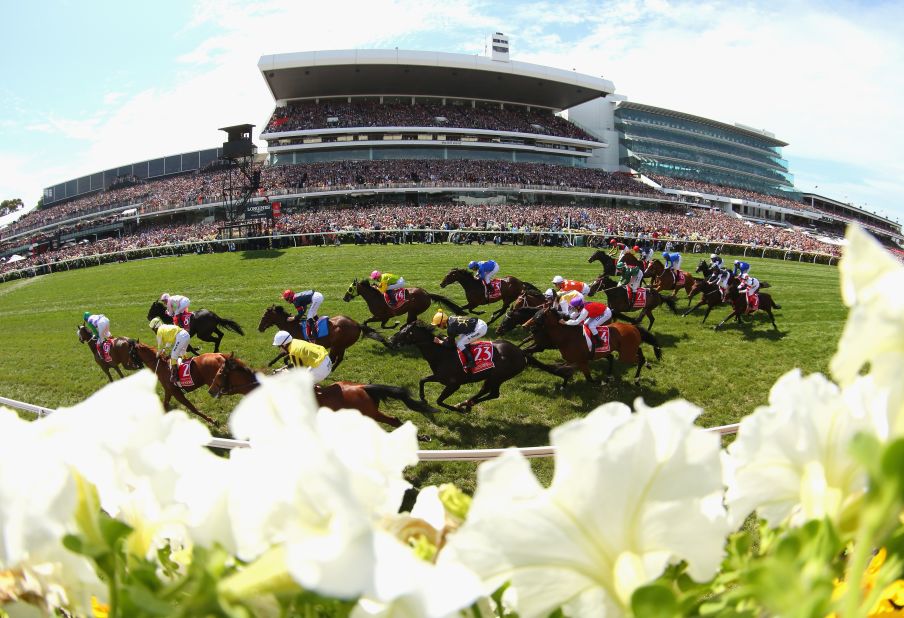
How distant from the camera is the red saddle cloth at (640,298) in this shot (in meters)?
11.2

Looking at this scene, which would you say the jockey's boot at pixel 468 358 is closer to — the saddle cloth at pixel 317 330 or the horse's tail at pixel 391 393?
the horse's tail at pixel 391 393

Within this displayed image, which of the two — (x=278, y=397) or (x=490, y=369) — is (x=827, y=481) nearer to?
(x=278, y=397)

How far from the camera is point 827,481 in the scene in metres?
0.60

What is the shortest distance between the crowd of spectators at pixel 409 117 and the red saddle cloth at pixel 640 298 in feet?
136

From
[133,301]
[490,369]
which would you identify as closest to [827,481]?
[490,369]

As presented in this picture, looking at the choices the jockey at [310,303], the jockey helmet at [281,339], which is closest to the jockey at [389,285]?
the jockey at [310,303]

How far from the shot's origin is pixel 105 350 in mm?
9172

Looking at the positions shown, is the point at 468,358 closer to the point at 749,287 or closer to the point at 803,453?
the point at 803,453

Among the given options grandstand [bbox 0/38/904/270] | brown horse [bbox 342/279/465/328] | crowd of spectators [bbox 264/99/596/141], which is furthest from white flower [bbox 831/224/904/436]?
crowd of spectators [bbox 264/99/596/141]

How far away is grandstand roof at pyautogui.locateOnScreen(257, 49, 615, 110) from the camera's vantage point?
49.2 m

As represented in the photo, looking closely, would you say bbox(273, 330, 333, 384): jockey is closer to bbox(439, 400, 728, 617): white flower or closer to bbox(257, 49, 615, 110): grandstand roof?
bbox(439, 400, 728, 617): white flower

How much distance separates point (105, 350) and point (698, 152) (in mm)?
72492

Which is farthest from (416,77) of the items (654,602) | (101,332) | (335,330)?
(654,602)

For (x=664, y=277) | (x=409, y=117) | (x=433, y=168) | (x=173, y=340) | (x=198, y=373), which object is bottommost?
(x=198, y=373)
